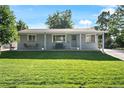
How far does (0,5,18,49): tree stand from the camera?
19891 mm

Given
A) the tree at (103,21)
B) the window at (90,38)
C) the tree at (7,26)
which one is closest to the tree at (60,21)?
the window at (90,38)

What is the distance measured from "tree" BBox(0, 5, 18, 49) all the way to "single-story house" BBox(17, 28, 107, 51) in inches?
209

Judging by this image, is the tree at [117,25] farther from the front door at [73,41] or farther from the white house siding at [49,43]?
the front door at [73,41]

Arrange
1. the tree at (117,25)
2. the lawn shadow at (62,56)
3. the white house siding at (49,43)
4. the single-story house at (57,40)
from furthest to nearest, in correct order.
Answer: the tree at (117,25) → the white house siding at (49,43) → the single-story house at (57,40) → the lawn shadow at (62,56)

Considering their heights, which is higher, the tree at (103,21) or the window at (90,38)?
the tree at (103,21)

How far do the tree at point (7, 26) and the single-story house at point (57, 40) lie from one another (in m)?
5.31

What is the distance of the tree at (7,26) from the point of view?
1989 cm

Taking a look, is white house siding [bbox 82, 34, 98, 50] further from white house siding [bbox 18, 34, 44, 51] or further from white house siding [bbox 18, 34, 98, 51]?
white house siding [bbox 18, 34, 44, 51]

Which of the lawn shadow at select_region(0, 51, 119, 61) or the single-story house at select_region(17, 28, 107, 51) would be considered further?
the single-story house at select_region(17, 28, 107, 51)

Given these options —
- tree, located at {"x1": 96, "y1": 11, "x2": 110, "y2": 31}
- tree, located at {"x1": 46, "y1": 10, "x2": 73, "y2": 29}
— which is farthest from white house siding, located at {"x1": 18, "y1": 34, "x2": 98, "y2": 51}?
tree, located at {"x1": 96, "y1": 11, "x2": 110, "y2": 31}

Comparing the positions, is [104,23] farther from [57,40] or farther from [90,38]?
[57,40]
